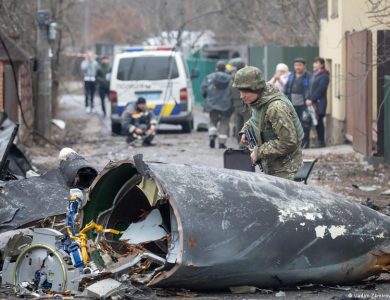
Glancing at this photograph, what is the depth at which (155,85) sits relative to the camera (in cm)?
2609

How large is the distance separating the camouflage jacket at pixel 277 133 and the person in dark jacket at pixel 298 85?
1099 centimetres

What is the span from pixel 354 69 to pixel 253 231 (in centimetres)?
1221

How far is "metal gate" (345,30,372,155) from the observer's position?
17.6 meters

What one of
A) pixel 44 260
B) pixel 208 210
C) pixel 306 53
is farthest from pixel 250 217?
pixel 306 53

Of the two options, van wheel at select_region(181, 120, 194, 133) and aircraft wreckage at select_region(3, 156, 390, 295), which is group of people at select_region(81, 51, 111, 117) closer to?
van wheel at select_region(181, 120, 194, 133)

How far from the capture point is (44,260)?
793 cm

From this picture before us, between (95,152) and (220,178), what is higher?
(220,178)

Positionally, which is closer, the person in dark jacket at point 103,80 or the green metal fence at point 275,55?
the green metal fence at point 275,55

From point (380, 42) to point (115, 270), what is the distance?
10.0 m

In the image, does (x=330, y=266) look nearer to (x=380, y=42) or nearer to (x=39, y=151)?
(x=380, y=42)

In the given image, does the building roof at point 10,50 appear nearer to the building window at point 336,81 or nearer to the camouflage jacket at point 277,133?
the building window at point 336,81

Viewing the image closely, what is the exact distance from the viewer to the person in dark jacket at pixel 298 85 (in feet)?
66.5

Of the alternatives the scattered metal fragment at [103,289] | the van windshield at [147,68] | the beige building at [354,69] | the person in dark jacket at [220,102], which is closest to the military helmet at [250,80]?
the scattered metal fragment at [103,289]

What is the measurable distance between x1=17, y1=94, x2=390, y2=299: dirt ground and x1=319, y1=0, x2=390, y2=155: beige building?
54cm
